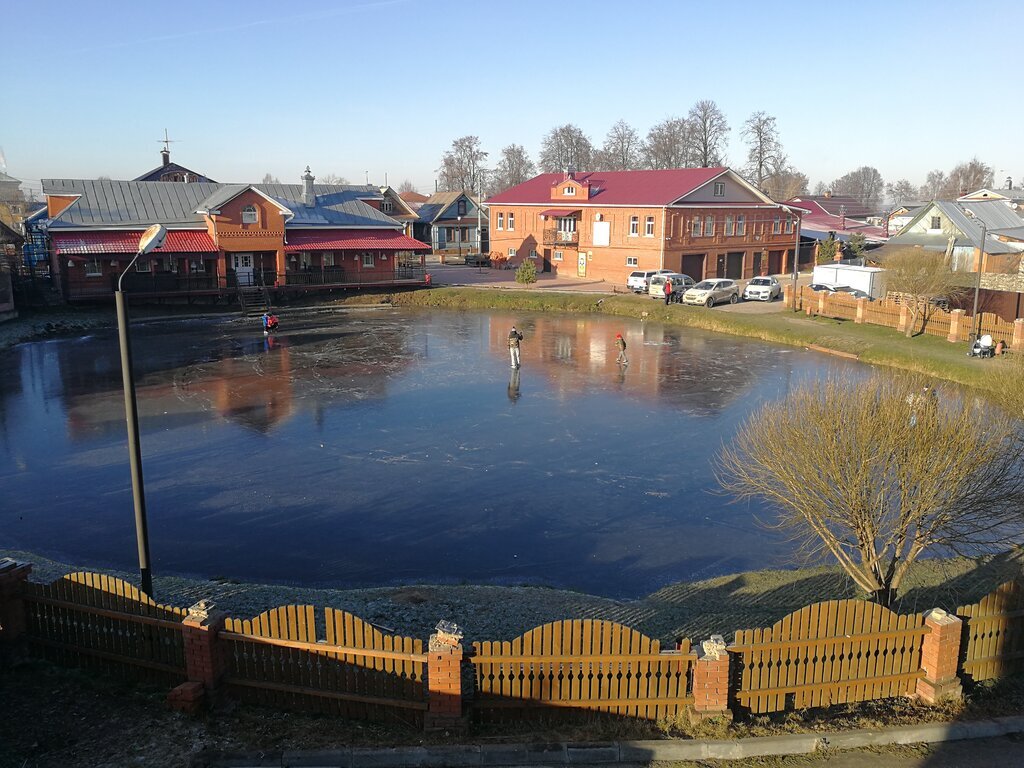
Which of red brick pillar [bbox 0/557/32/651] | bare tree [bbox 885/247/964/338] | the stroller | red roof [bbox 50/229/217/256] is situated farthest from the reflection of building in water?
red brick pillar [bbox 0/557/32/651]

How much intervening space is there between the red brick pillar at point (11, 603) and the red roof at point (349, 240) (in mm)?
39279

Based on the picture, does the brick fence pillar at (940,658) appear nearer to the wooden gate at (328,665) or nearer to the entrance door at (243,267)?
the wooden gate at (328,665)

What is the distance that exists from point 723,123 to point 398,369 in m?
75.1

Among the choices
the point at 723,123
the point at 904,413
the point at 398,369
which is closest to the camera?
the point at 904,413

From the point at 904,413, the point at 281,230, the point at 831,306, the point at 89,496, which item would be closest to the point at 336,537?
the point at 89,496

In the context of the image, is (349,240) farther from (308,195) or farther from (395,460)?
(395,460)

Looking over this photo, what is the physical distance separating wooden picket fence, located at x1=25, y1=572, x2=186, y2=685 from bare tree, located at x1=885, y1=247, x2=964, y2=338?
3224cm

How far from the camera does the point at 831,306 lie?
3938 cm

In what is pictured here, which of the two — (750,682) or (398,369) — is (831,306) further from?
(750,682)

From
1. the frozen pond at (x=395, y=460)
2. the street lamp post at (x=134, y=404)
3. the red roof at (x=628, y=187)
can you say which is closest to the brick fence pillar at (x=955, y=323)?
the frozen pond at (x=395, y=460)

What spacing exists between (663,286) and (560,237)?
1374 centimetres

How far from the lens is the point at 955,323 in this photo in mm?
32344

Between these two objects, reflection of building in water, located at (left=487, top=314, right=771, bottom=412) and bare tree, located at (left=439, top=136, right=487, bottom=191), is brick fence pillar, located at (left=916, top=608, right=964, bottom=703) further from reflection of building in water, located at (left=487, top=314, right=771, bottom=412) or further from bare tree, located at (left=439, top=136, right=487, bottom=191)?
bare tree, located at (left=439, top=136, right=487, bottom=191)

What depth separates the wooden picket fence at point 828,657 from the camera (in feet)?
28.6
